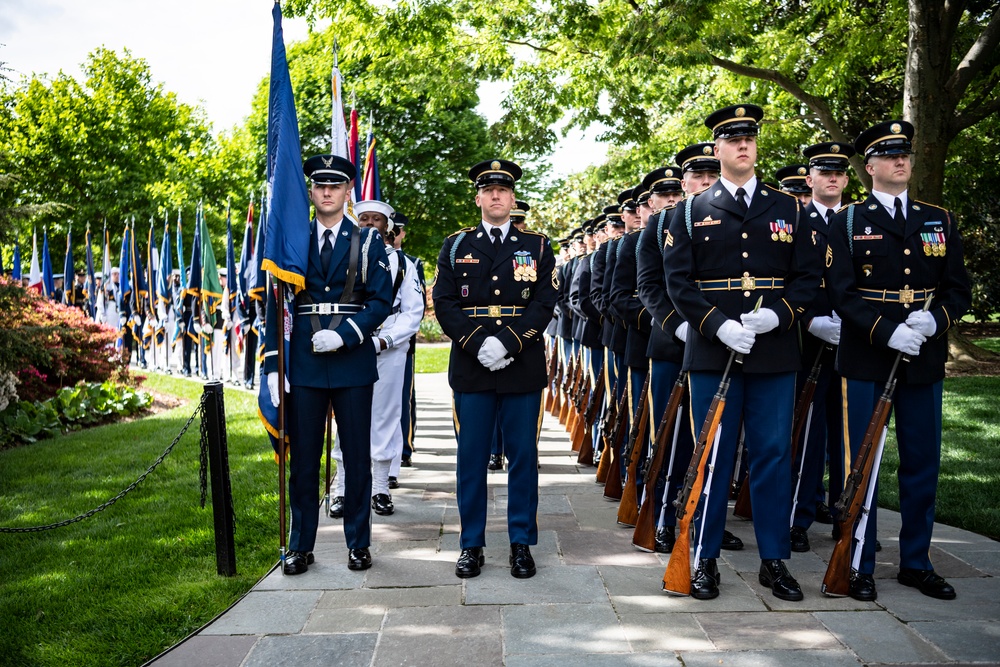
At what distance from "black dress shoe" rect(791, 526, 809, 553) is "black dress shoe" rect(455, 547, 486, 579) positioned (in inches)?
76.3

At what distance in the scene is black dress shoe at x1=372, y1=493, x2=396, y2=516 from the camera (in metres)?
6.45

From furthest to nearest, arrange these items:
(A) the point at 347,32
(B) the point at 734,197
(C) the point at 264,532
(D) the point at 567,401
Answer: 1. (A) the point at 347,32
2. (D) the point at 567,401
3. (C) the point at 264,532
4. (B) the point at 734,197

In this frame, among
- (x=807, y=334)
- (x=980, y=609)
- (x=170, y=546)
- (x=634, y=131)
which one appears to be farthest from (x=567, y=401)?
(x=634, y=131)

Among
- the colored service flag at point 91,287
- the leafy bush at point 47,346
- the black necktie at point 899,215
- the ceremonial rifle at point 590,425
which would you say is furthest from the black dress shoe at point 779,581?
the colored service flag at point 91,287

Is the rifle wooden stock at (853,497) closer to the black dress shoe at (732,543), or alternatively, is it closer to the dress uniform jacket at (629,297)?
the black dress shoe at (732,543)

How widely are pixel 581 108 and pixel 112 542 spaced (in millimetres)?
13053

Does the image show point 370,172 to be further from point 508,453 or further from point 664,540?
point 664,540

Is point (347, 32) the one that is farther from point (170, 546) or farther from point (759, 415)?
point (759, 415)

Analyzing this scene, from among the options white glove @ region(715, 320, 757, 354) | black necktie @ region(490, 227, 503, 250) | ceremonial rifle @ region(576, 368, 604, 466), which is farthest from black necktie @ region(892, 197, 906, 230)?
ceremonial rifle @ region(576, 368, 604, 466)

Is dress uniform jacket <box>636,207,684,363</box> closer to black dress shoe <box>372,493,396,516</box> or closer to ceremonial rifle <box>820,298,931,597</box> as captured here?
ceremonial rifle <box>820,298,931,597</box>

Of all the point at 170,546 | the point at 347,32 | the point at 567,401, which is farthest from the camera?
the point at 347,32

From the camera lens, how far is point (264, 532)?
5.95 metres

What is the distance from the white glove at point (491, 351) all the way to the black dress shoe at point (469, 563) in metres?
1.07

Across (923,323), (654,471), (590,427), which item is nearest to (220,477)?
(654,471)
